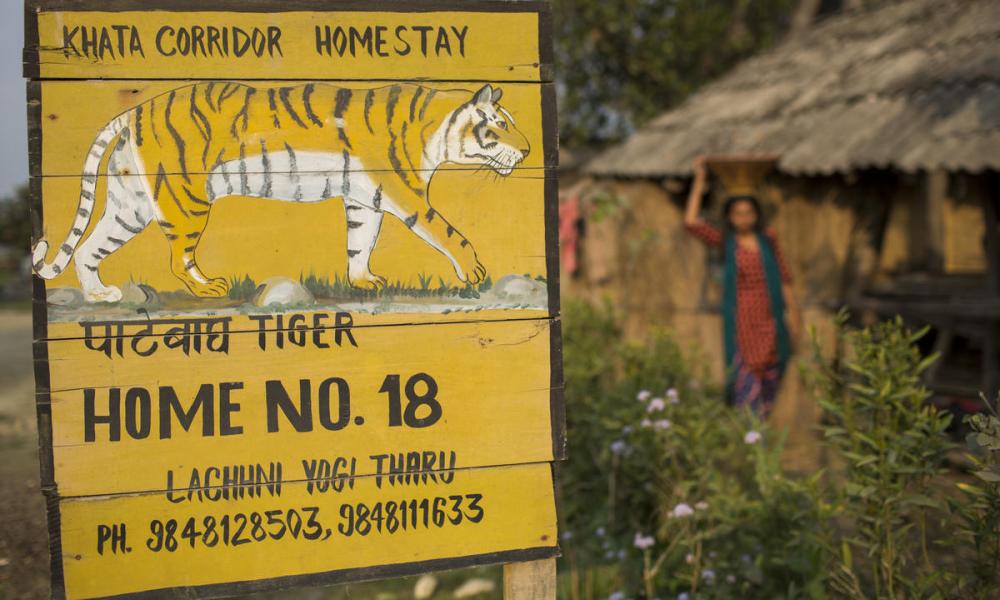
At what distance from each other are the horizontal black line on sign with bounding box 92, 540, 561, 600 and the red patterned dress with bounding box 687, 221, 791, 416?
3.72m

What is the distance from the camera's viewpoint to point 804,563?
114 inches

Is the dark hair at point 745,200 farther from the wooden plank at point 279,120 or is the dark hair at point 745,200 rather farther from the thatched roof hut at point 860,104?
the wooden plank at point 279,120

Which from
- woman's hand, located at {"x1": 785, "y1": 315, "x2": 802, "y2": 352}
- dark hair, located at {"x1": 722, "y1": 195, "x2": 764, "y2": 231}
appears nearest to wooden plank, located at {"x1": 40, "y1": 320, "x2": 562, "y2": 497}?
dark hair, located at {"x1": 722, "y1": 195, "x2": 764, "y2": 231}

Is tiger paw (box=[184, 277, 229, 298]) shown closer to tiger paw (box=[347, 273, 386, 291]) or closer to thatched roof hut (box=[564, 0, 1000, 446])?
tiger paw (box=[347, 273, 386, 291])

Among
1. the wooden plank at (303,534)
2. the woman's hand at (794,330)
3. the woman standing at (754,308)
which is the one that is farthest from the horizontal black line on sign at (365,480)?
the woman's hand at (794,330)

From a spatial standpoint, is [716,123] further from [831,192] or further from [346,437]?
[346,437]

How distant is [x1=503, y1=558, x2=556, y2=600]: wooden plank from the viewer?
2.24 meters

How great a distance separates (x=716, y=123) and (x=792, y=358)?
2.01m

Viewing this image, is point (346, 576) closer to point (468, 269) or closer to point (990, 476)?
point (468, 269)

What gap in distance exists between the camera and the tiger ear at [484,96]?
7.20 ft

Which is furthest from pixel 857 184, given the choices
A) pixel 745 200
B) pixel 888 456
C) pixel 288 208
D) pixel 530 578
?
pixel 288 208

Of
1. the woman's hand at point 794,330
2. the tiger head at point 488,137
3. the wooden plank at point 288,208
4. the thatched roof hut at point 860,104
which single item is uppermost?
the thatched roof hut at point 860,104

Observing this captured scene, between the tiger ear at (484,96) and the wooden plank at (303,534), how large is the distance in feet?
3.08

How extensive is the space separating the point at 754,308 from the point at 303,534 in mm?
4207
